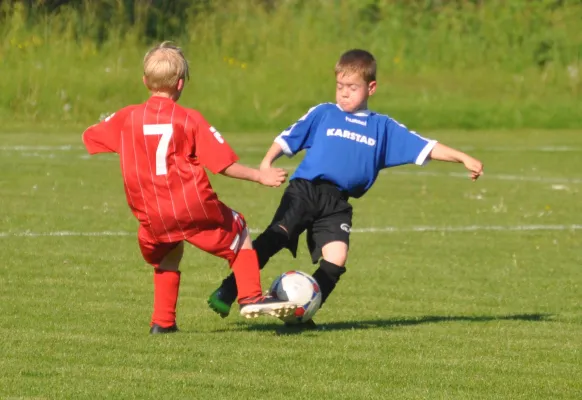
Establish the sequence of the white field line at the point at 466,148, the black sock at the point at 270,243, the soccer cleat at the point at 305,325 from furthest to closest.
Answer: the white field line at the point at 466,148
the black sock at the point at 270,243
the soccer cleat at the point at 305,325

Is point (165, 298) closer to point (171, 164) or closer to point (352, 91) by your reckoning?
point (171, 164)

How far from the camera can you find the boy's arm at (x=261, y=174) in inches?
262

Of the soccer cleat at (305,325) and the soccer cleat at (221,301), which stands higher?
the soccer cleat at (221,301)

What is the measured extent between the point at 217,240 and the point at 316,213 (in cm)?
82

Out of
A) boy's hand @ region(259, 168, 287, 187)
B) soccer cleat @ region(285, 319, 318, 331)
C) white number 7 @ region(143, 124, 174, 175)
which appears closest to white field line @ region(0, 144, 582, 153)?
soccer cleat @ region(285, 319, 318, 331)

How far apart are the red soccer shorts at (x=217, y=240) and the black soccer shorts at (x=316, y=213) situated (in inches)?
20.6

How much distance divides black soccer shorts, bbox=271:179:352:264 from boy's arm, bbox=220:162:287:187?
84 cm

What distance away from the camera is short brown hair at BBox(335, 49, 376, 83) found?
7703mm

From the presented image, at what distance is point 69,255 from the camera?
400 inches

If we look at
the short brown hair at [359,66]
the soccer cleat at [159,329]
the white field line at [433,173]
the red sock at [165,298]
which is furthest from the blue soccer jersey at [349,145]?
the white field line at [433,173]

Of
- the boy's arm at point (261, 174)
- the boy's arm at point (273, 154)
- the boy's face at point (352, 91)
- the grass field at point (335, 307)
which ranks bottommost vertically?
the grass field at point (335, 307)

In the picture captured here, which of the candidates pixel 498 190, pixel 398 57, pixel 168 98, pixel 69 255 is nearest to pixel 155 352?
pixel 168 98

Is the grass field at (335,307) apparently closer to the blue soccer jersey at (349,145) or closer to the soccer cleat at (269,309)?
the soccer cleat at (269,309)

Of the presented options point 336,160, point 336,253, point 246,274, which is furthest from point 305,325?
point 336,160
